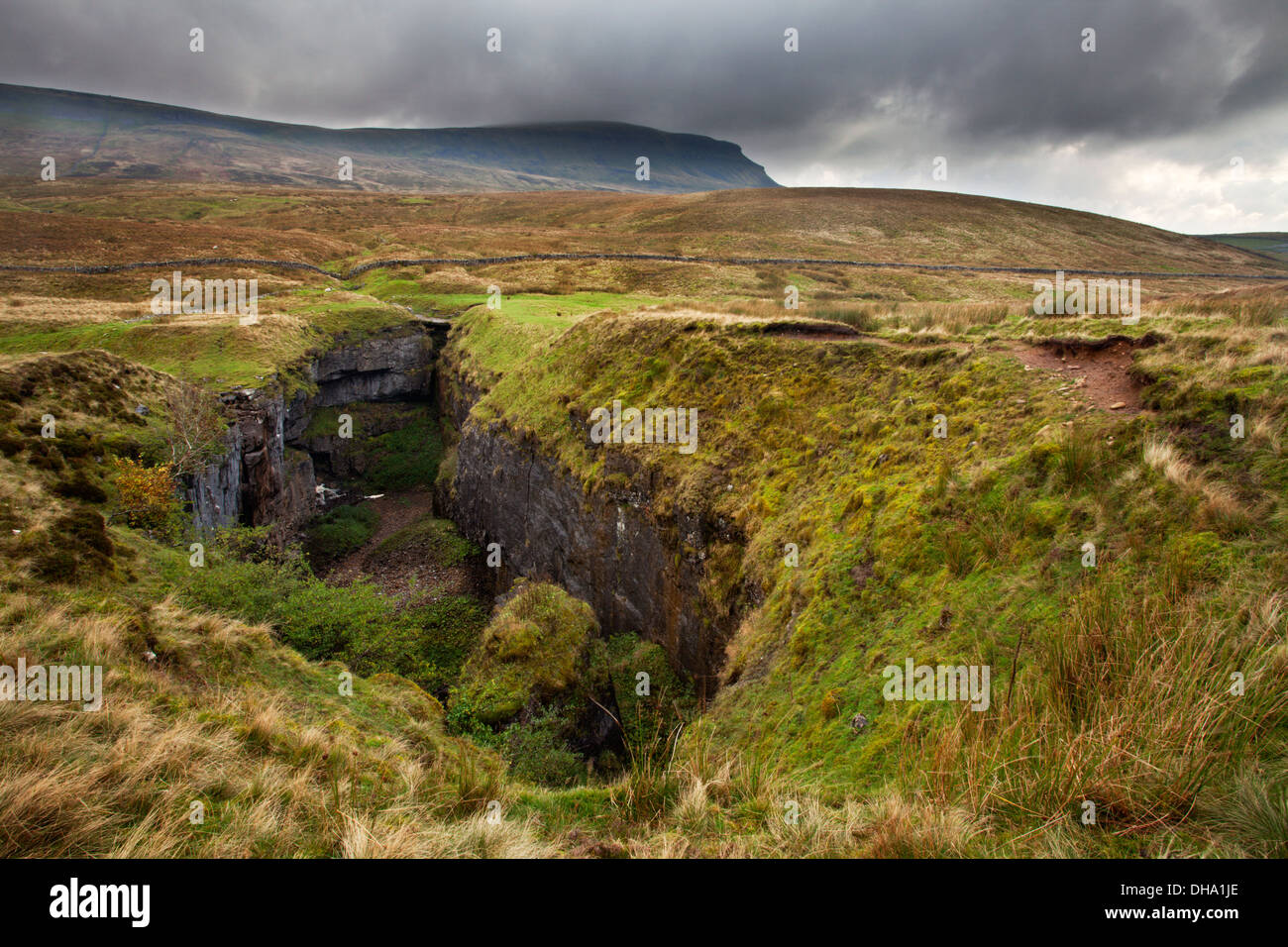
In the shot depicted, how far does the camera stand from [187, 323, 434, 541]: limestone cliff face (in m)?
20.9

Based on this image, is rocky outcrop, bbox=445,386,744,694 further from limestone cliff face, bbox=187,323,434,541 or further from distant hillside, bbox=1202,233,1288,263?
distant hillside, bbox=1202,233,1288,263

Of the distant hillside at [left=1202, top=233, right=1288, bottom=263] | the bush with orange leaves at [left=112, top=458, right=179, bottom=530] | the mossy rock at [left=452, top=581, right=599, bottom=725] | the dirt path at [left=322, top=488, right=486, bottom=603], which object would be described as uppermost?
the distant hillside at [left=1202, top=233, right=1288, bottom=263]

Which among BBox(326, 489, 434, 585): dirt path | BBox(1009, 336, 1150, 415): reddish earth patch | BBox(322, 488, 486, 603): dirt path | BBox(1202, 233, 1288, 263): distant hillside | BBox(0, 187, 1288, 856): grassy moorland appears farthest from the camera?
BBox(1202, 233, 1288, 263): distant hillside

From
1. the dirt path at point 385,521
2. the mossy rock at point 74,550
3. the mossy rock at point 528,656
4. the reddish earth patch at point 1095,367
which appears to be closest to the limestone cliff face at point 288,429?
the dirt path at point 385,521

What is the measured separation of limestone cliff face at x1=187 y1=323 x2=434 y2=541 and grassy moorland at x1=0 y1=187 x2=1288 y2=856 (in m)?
3.52

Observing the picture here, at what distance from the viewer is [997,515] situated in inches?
313

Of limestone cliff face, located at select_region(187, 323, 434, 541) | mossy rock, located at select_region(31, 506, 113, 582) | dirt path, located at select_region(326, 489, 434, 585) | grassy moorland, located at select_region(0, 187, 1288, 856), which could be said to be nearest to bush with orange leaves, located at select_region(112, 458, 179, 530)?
grassy moorland, located at select_region(0, 187, 1288, 856)

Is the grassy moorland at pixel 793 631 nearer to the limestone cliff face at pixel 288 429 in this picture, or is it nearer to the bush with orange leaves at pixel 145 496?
the bush with orange leaves at pixel 145 496

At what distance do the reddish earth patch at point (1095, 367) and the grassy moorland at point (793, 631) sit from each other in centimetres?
8

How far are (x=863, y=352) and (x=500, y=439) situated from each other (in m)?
15.9

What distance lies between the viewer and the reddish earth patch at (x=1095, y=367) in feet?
28.8

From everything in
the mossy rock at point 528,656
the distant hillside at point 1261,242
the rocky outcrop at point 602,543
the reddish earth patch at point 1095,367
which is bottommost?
the mossy rock at point 528,656

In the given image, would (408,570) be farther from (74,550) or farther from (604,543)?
(74,550)
